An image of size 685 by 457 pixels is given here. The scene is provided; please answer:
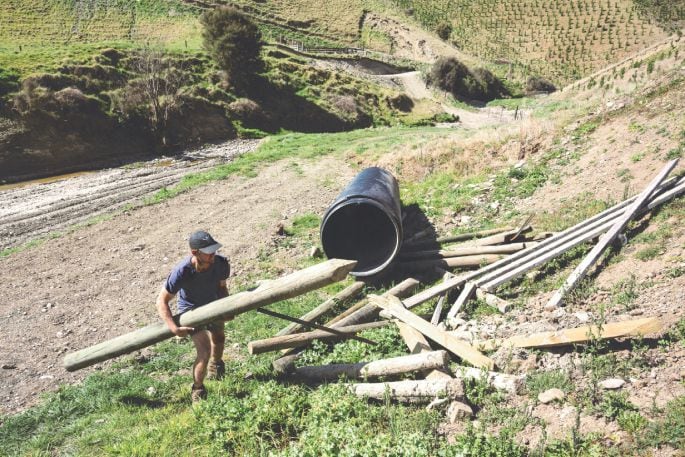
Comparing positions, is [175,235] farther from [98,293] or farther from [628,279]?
[628,279]

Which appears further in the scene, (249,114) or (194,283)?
(249,114)

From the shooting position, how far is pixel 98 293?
10820mm

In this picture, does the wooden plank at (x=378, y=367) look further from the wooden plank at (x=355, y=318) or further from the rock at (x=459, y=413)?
the rock at (x=459, y=413)

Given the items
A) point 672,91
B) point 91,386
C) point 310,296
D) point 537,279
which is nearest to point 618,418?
point 537,279

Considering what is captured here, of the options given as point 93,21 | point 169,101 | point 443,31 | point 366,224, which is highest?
point 93,21

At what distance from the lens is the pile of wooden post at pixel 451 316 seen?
5.23 meters

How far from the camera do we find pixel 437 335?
244 inches

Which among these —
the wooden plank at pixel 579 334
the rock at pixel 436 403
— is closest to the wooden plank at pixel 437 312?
the wooden plank at pixel 579 334

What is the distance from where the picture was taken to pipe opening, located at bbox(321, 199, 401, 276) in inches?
367

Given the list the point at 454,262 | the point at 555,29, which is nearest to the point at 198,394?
the point at 454,262

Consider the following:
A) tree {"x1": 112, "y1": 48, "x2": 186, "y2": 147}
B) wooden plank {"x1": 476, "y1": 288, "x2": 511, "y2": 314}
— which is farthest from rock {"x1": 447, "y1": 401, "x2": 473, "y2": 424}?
tree {"x1": 112, "y1": 48, "x2": 186, "y2": 147}

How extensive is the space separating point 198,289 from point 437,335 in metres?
3.48

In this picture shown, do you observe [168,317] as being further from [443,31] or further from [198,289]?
[443,31]

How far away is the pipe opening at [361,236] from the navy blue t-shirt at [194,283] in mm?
3533
